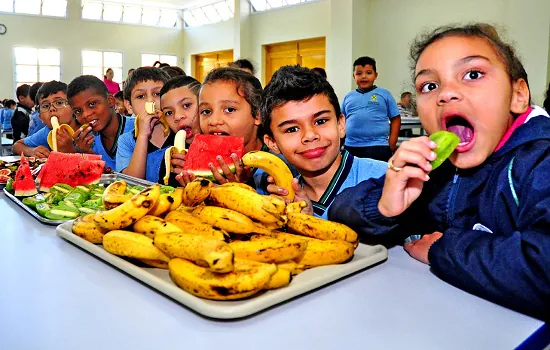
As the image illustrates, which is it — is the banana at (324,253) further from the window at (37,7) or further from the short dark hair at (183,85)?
the window at (37,7)

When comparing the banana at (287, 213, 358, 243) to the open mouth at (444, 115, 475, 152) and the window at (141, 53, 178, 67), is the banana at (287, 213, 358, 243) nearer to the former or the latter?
the open mouth at (444, 115, 475, 152)

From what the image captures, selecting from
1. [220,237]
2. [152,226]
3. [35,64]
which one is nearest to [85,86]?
[152,226]

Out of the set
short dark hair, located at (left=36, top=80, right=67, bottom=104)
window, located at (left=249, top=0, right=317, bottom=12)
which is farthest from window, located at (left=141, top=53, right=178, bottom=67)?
short dark hair, located at (left=36, top=80, right=67, bottom=104)

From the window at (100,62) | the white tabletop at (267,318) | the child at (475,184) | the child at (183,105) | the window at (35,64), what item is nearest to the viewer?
the white tabletop at (267,318)

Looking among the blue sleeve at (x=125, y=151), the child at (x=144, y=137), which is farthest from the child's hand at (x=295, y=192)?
the blue sleeve at (x=125, y=151)

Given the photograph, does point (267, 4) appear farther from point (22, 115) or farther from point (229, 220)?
point (229, 220)

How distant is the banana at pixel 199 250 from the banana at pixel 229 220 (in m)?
0.14

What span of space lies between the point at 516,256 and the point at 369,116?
18.6 feet

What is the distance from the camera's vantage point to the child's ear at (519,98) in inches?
54.3

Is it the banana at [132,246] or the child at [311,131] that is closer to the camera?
the banana at [132,246]

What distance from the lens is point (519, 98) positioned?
139cm

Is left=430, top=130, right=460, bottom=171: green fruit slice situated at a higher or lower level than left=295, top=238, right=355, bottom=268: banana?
higher

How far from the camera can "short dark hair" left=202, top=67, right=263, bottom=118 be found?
246 cm

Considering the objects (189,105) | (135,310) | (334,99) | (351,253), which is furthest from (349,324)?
(189,105)
